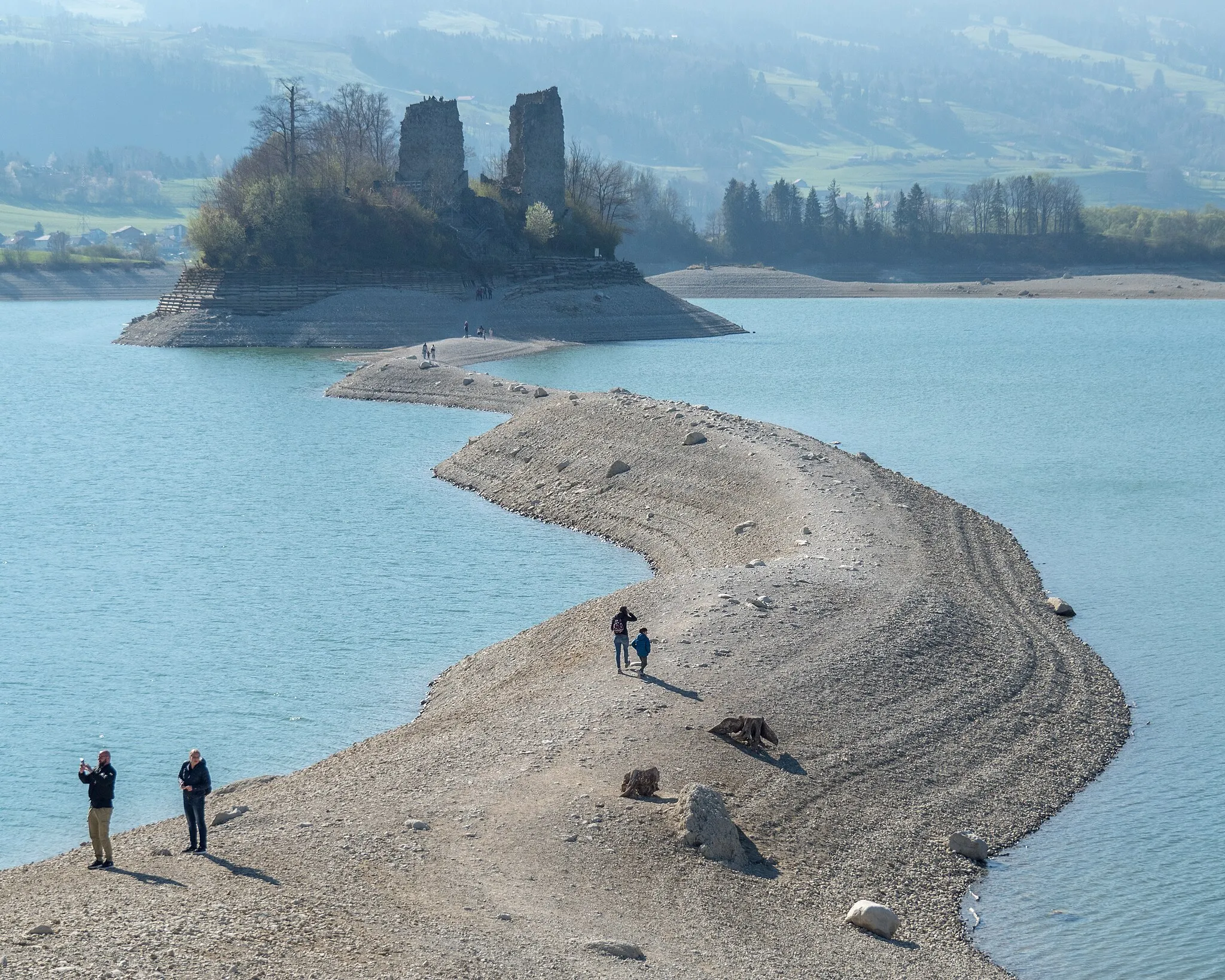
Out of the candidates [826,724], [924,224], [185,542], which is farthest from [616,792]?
[924,224]

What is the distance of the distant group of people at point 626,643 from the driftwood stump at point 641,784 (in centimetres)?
374

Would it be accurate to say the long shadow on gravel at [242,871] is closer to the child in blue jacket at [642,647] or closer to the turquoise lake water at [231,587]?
the turquoise lake water at [231,587]

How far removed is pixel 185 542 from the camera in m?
34.7

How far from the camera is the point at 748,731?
18.6 metres

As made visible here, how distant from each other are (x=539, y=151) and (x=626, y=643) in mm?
80698

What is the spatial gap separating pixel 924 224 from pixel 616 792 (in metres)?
161

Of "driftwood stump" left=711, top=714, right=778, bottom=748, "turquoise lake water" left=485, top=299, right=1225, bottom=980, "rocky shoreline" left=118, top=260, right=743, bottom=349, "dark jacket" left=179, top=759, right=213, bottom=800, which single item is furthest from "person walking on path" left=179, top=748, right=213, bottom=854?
"rocky shoreline" left=118, top=260, right=743, bottom=349

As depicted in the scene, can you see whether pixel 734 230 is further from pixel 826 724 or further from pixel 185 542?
pixel 826 724

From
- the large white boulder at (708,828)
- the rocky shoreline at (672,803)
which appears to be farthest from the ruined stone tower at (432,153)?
the large white boulder at (708,828)

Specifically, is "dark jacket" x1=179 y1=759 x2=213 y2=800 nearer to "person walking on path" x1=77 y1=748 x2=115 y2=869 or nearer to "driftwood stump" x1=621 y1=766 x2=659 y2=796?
"person walking on path" x1=77 y1=748 x2=115 y2=869

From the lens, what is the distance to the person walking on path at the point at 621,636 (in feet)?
69.1

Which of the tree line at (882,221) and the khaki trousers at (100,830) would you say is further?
the tree line at (882,221)

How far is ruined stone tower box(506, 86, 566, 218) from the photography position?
97438 mm

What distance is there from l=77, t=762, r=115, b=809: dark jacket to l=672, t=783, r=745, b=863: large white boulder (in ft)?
19.0
